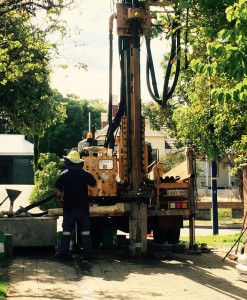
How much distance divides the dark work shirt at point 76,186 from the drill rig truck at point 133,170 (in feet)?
1.86

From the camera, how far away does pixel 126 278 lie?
841 cm

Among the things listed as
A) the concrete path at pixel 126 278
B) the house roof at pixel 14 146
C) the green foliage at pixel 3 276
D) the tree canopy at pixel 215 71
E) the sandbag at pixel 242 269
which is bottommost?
the concrete path at pixel 126 278

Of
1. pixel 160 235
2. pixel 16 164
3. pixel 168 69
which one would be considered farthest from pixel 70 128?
pixel 168 69

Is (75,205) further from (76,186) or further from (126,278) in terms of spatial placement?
(126,278)

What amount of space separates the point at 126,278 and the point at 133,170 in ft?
8.53

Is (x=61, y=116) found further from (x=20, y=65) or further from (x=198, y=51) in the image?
(x=198, y=51)

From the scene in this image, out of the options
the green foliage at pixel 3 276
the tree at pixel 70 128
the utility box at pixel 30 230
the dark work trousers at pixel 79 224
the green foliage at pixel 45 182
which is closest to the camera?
the green foliage at pixel 3 276

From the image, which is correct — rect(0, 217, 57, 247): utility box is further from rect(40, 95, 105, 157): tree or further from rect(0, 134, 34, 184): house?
rect(40, 95, 105, 157): tree

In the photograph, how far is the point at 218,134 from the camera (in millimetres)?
18031

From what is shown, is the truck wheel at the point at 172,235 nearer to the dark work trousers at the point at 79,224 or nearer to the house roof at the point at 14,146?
the dark work trousers at the point at 79,224

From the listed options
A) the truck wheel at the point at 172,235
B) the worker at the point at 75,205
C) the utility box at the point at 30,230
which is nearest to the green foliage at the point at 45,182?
the truck wheel at the point at 172,235

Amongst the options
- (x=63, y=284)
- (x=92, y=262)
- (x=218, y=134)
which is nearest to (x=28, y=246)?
(x=92, y=262)

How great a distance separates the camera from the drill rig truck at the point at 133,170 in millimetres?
10406

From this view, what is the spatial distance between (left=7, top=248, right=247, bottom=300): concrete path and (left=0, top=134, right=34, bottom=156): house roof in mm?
37890
